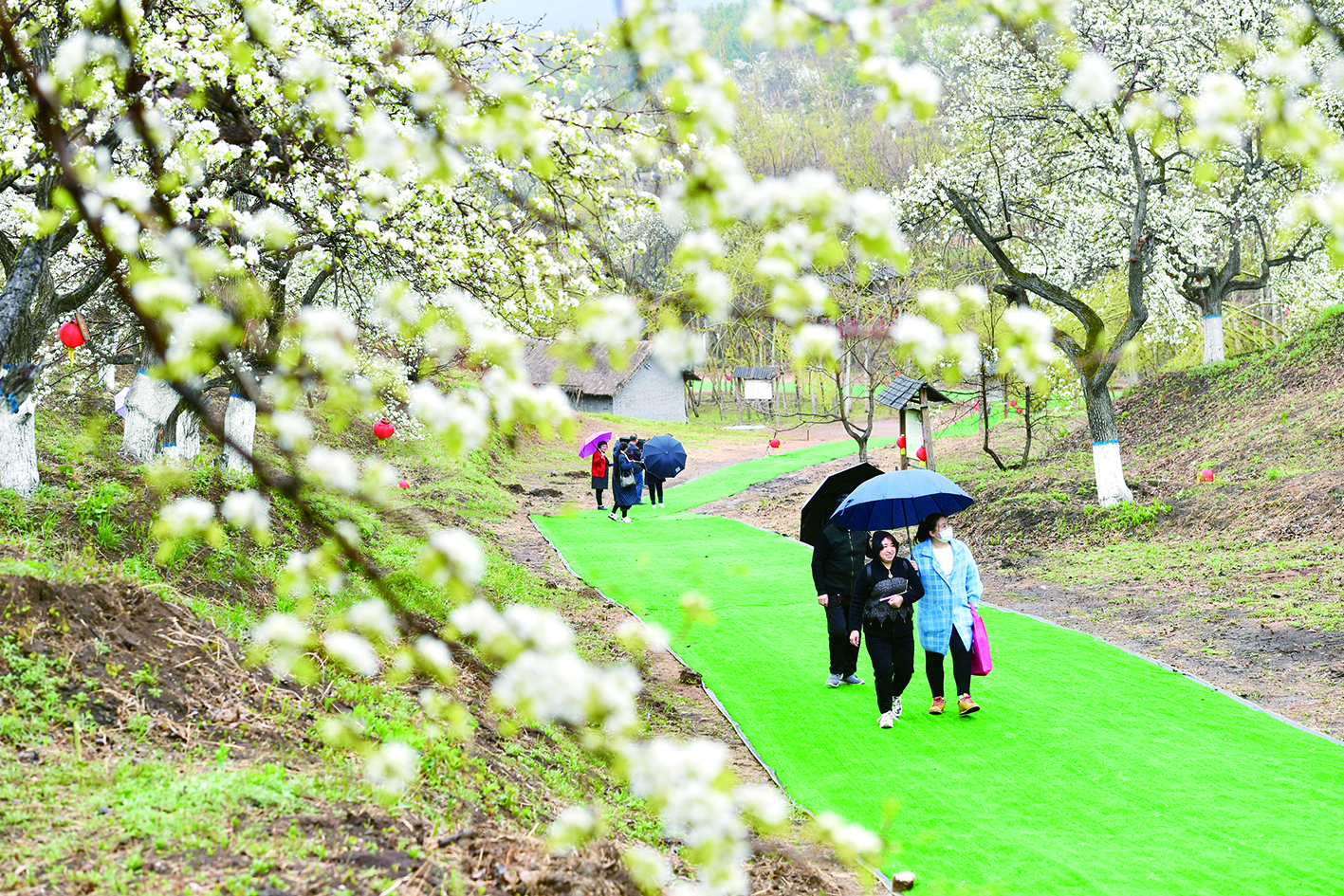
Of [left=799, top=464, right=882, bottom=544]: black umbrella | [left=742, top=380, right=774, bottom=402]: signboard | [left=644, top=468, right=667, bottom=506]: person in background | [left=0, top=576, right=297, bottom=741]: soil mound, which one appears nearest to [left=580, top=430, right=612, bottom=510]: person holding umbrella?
[left=644, top=468, right=667, bottom=506]: person in background

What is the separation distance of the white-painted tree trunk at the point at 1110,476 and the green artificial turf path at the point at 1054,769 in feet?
18.3

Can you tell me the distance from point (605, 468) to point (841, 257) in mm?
19432

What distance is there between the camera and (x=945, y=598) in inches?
294

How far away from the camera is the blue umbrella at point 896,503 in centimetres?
799

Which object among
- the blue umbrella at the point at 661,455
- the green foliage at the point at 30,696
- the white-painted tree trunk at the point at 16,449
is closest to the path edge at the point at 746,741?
the green foliage at the point at 30,696

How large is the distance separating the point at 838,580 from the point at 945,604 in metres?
1.30

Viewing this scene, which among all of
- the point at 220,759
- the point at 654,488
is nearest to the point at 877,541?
the point at 220,759

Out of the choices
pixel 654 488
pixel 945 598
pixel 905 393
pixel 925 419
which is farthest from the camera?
pixel 654 488

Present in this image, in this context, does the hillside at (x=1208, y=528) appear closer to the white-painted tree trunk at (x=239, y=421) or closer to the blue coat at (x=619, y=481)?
the blue coat at (x=619, y=481)

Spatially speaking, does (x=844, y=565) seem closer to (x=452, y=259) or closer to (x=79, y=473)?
(x=452, y=259)

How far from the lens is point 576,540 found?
1830cm

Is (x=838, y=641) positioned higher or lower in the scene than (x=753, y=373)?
lower

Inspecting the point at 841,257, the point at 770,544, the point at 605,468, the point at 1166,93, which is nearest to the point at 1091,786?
the point at 841,257

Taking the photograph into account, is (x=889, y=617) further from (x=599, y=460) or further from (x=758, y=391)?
(x=758, y=391)
